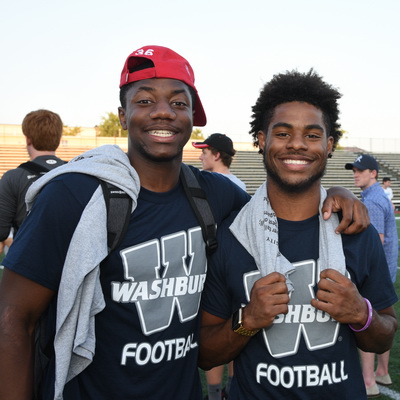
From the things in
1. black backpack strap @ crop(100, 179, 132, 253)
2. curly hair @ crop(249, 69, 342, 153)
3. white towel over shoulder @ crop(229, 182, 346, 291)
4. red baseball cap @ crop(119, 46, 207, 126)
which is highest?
red baseball cap @ crop(119, 46, 207, 126)

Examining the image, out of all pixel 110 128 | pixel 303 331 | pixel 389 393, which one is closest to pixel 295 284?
pixel 303 331

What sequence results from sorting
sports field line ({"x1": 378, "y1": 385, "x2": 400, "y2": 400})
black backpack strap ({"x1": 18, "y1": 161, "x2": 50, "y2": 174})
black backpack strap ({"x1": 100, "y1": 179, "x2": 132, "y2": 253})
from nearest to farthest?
black backpack strap ({"x1": 100, "y1": 179, "x2": 132, "y2": 253}) < black backpack strap ({"x1": 18, "y1": 161, "x2": 50, "y2": 174}) < sports field line ({"x1": 378, "y1": 385, "x2": 400, "y2": 400})

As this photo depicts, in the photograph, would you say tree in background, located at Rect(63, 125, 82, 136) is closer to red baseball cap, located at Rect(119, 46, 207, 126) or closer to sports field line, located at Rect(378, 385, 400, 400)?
sports field line, located at Rect(378, 385, 400, 400)

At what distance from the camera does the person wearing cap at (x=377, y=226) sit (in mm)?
3951

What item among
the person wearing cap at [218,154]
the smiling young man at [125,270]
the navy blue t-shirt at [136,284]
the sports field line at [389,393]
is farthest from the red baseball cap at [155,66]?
the sports field line at [389,393]

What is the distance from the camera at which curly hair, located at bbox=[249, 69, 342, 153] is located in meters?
2.05

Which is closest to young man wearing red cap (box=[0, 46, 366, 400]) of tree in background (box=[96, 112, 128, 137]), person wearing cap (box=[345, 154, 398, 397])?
person wearing cap (box=[345, 154, 398, 397])

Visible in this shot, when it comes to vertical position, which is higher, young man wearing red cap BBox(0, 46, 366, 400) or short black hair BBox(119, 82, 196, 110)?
short black hair BBox(119, 82, 196, 110)

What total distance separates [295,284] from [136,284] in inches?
24.3

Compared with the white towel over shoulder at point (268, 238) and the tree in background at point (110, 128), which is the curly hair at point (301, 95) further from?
the tree in background at point (110, 128)

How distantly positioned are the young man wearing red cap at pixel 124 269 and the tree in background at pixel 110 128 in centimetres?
4329

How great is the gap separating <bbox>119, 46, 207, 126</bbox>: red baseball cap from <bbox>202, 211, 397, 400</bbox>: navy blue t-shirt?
0.76 metres

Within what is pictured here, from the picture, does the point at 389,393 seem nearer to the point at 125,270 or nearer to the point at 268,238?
the point at 268,238

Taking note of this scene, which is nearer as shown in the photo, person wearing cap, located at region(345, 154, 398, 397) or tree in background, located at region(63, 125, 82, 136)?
person wearing cap, located at region(345, 154, 398, 397)
